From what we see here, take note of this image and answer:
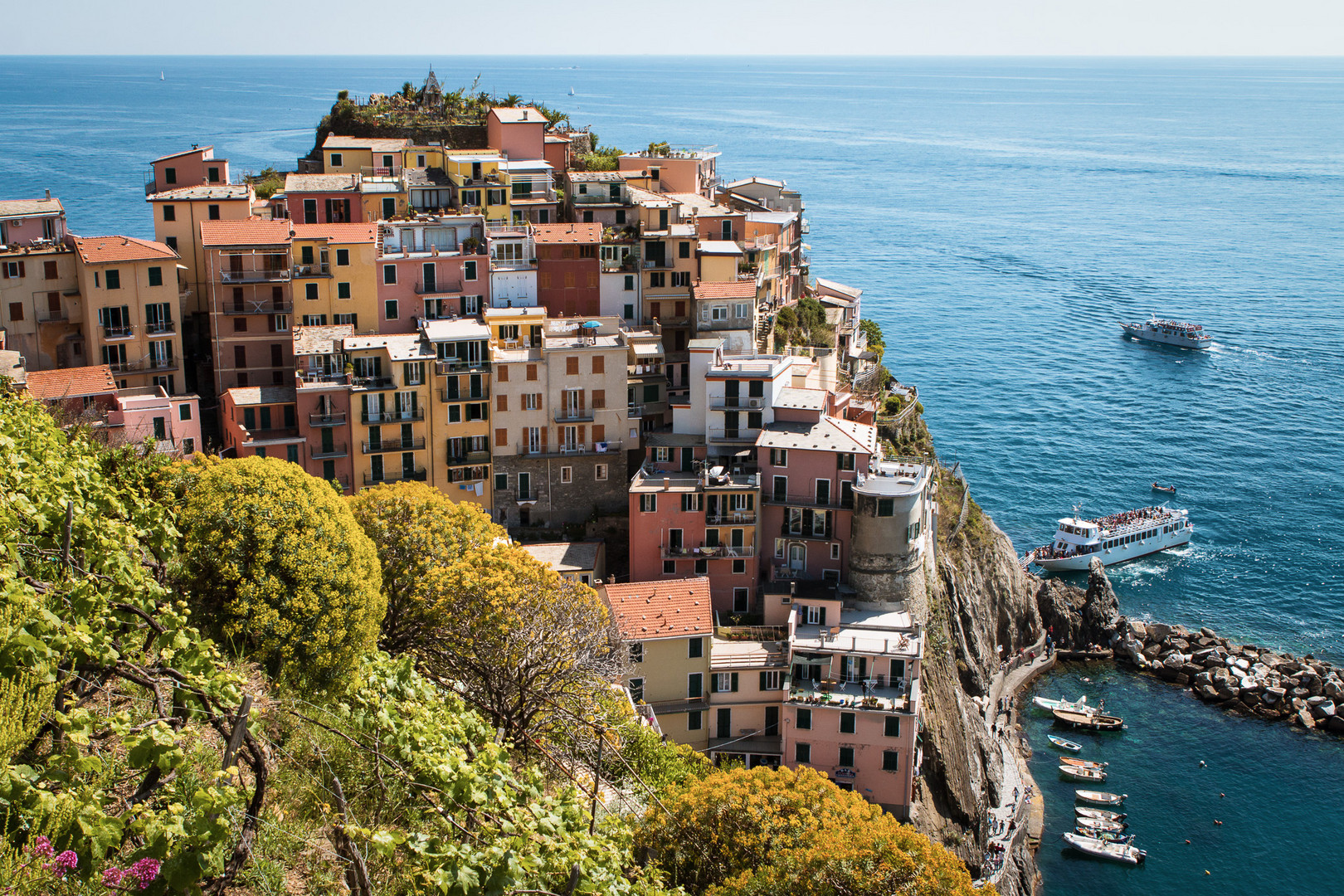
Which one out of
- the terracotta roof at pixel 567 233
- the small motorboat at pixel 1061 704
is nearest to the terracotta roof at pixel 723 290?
the terracotta roof at pixel 567 233

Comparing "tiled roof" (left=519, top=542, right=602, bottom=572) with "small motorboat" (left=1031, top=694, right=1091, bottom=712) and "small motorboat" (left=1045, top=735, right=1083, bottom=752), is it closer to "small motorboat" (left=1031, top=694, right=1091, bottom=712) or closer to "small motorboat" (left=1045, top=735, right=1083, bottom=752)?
"small motorboat" (left=1045, top=735, right=1083, bottom=752)

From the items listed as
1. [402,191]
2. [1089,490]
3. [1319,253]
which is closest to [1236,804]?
[1089,490]

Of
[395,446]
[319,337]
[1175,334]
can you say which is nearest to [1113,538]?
[395,446]

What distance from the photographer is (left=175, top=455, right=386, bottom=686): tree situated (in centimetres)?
2377

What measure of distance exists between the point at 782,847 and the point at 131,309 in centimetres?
3553

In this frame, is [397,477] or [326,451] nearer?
[326,451]

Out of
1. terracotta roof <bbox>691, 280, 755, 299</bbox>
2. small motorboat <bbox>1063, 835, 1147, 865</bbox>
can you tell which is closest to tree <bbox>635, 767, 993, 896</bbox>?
small motorboat <bbox>1063, 835, 1147, 865</bbox>

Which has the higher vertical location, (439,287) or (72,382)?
(439,287)

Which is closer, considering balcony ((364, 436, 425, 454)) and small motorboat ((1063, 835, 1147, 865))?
small motorboat ((1063, 835, 1147, 865))

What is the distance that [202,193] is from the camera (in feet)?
172

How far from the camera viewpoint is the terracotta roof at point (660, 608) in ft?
131

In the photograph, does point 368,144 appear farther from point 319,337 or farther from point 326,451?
point 326,451

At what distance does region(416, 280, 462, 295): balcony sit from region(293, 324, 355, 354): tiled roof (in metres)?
3.32

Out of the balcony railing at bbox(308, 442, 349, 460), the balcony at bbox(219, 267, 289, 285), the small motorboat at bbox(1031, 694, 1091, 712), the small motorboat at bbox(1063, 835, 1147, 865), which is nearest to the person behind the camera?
the small motorboat at bbox(1063, 835, 1147, 865)
